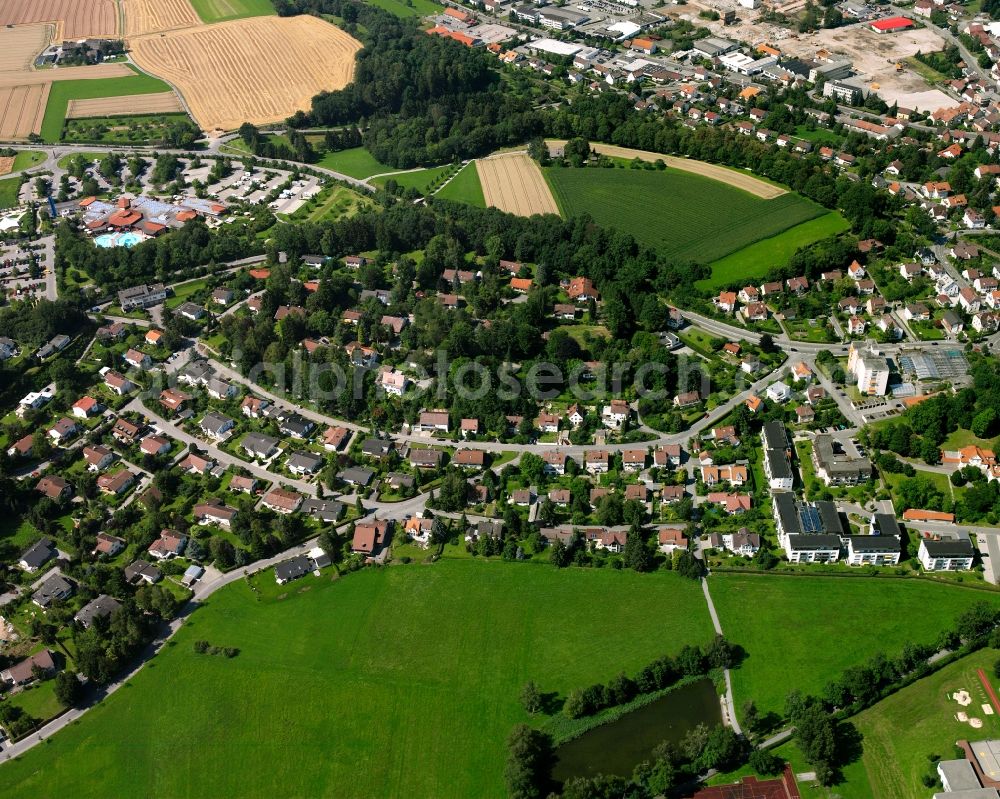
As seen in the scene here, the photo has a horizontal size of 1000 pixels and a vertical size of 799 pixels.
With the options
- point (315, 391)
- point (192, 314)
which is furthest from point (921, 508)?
point (192, 314)

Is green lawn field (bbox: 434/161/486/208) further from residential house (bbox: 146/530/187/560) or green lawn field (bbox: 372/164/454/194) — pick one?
residential house (bbox: 146/530/187/560)

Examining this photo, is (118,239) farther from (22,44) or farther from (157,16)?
(157,16)

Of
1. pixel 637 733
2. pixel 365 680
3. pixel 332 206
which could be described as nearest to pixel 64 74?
pixel 332 206

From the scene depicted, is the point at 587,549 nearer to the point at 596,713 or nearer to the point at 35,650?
the point at 596,713

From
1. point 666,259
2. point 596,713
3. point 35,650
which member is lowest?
point 35,650

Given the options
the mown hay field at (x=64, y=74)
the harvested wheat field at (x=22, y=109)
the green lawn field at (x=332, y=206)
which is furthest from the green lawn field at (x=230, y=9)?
the green lawn field at (x=332, y=206)

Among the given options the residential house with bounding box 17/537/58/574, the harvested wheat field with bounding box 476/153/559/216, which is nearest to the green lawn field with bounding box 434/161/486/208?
the harvested wheat field with bounding box 476/153/559/216

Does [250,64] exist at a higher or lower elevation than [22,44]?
higher
